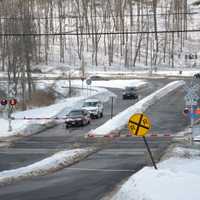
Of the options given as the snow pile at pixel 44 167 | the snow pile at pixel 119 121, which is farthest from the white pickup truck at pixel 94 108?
the snow pile at pixel 44 167

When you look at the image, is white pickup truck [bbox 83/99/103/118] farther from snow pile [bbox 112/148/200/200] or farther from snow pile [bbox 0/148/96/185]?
snow pile [bbox 112/148/200/200]

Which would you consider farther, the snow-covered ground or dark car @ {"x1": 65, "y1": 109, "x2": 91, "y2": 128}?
dark car @ {"x1": 65, "y1": 109, "x2": 91, "y2": 128}

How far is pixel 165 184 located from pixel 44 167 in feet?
25.5

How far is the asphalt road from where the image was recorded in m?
19.4

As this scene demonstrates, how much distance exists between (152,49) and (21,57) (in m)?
79.5

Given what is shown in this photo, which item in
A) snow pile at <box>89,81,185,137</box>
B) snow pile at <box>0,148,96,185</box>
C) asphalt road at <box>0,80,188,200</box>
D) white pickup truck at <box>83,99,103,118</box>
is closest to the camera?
asphalt road at <box>0,80,188,200</box>

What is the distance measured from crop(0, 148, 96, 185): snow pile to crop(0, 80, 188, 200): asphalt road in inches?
20.6

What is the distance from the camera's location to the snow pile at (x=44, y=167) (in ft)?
74.3

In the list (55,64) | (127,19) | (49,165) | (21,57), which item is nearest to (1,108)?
(21,57)

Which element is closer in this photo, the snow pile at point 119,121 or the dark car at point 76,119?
the snow pile at point 119,121

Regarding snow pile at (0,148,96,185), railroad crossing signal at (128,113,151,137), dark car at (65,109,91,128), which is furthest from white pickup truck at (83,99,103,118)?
railroad crossing signal at (128,113,151,137)

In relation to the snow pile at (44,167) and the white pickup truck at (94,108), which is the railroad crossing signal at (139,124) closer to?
the snow pile at (44,167)

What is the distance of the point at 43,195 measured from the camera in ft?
61.6

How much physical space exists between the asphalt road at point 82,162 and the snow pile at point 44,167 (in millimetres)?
522
